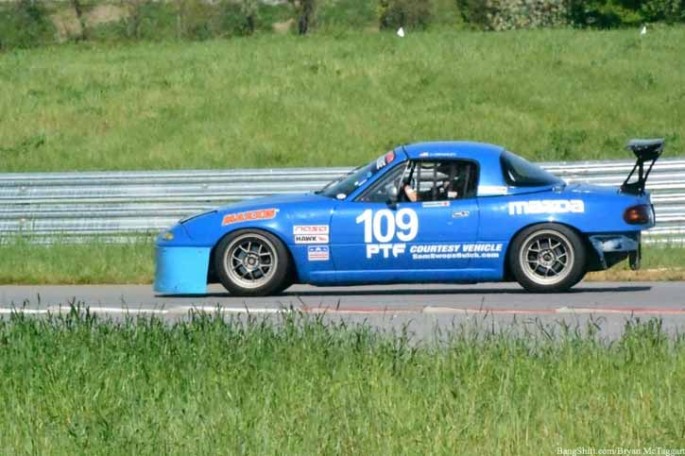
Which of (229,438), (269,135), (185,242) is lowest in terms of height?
(229,438)

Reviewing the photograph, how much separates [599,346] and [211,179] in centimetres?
1096

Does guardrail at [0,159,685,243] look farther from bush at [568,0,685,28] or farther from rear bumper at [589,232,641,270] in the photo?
bush at [568,0,685,28]

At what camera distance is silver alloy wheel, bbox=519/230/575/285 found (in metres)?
12.0

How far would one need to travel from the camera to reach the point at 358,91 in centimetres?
2866


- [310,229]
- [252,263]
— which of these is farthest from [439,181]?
[252,263]

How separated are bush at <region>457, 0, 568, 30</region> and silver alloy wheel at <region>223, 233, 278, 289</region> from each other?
42.7 meters

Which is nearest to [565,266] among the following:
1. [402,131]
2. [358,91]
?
[402,131]

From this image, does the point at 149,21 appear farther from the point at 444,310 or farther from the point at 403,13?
the point at 444,310

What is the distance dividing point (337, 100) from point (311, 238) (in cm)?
1612

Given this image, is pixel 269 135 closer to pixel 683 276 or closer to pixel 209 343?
pixel 683 276

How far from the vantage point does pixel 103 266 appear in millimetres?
15344

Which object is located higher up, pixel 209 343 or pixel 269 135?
pixel 269 135


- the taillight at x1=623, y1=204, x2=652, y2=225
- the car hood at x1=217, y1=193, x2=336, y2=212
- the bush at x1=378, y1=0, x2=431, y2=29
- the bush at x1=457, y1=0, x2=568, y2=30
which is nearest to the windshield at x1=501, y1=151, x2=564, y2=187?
the taillight at x1=623, y1=204, x2=652, y2=225

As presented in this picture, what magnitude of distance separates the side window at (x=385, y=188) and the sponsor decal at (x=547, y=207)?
1040mm
